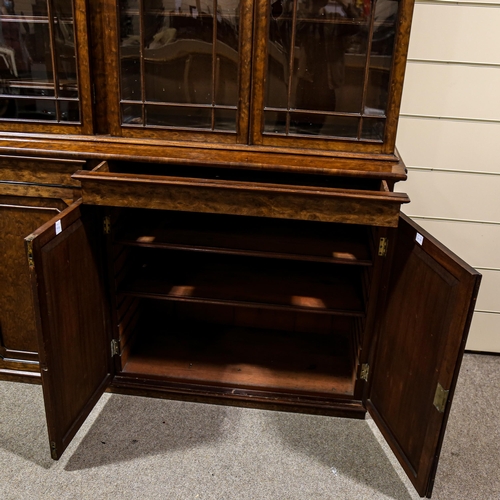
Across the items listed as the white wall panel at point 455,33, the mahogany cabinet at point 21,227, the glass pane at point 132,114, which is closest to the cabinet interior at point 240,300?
the mahogany cabinet at point 21,227

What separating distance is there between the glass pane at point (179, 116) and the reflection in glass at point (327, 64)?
0.73 ft

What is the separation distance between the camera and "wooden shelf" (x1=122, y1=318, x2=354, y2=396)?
6.62ft

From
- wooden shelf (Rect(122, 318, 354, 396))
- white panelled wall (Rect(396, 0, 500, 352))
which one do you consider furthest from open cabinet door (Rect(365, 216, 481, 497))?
white panelled wall (Rect(396, 0, 500, 352))

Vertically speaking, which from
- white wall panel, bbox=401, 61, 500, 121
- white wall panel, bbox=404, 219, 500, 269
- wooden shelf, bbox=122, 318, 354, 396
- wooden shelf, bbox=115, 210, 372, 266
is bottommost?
wooden shelf, bbox=122, 318, 354, 396

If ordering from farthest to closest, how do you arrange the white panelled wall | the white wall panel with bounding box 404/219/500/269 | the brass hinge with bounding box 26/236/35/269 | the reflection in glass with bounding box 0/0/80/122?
the white wall panel with bounding box 404/219/500/269 < the white panelled wall < the reflection in glass with bounding box 0/0/80/122 < the brass hinge with bounding box 26/236/35/269

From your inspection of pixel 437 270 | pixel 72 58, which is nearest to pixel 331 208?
pixel 437 270

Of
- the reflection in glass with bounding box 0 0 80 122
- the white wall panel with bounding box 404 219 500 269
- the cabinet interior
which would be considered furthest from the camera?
the white wall panel with bounding box 404 219 500 269

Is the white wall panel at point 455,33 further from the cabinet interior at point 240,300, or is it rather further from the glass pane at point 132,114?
the glass pane at point 132,114

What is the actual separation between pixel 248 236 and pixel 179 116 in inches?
19.9

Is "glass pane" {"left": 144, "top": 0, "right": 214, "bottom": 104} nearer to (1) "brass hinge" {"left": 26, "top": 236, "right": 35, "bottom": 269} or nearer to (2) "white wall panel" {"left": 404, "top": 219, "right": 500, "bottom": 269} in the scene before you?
(1) "brass hinge" {"left": 26, "top": 236, "right": 35, "bottom": 269}

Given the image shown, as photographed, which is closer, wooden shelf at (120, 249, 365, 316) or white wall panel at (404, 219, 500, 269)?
wooden shelf at (120, 249, 365, 316)

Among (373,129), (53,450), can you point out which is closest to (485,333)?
(373,129)

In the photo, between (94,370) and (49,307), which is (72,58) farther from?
(94,370)

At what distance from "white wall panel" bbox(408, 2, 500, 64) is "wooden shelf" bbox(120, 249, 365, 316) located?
3.10 ft
